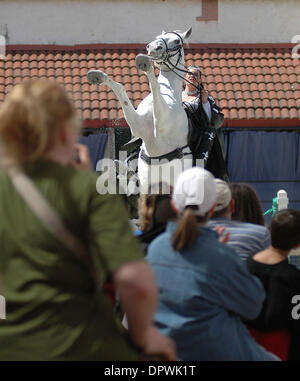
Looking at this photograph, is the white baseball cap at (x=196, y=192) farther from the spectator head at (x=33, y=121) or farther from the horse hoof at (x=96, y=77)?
the horse hoof at (x=96, y=77)

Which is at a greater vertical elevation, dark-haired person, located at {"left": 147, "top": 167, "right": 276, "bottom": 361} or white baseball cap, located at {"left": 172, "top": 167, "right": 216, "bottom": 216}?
white baseball cap, located at {"left": 172, "top": 167, "right": 216, "bottom": 216}

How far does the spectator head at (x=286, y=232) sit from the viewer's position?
368cm

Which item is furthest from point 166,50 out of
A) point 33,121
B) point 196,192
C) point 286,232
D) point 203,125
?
point 33,121

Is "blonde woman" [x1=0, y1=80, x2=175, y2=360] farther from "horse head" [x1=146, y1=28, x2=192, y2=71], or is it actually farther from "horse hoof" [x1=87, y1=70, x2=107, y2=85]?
"horse head" [x1=146, y1=28, x2=192, y2=71]

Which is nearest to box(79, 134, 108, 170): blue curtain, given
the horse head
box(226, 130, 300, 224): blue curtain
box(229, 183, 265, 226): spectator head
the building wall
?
box(226, 130, 300, 224): blue curtain

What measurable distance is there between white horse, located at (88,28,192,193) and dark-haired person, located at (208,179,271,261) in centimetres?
401

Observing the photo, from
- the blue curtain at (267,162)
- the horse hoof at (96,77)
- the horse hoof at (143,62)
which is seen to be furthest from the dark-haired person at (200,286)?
the blue curtain at (267,162)

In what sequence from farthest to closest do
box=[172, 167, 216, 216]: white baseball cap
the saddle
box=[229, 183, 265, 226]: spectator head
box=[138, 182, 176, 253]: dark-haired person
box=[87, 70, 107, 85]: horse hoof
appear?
the saddle < box=[87, 70, 107, 85]: horse hoof < box=[229, 183, 265, 226]: spectator head < box=[138, 182, 176, 253]: dark-haired person < box=[172, 167, 216, 216]: white baseball cap

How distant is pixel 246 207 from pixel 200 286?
1.21m

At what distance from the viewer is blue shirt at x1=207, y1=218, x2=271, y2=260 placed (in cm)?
362

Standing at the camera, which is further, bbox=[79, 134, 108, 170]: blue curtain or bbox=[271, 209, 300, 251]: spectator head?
bbox=[79, 134, 108, 170]: blue curtain

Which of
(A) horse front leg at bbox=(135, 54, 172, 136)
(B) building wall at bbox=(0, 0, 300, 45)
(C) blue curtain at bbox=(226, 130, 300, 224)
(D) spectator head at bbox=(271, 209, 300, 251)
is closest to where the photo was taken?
(D) spectator head at bbox=(271, 209, 300, 251)

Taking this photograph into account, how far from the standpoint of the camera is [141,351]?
2344 millimetres

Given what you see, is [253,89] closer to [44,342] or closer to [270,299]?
[270,299]
